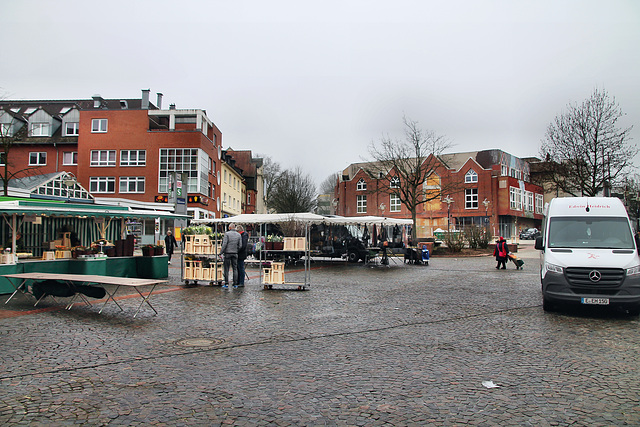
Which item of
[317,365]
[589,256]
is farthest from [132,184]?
[317,365]

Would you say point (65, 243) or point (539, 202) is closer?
point (65, 243)

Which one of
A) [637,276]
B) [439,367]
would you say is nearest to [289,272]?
[637,276]

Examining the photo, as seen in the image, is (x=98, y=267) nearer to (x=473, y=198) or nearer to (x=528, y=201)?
(x=473, y=198)

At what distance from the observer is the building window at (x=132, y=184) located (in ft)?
161

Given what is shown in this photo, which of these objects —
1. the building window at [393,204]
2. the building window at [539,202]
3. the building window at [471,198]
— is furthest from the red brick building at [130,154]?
the building window at [539,202]

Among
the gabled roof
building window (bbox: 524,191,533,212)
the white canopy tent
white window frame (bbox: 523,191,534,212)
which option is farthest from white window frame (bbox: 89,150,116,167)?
building window (bbox: 524,191,533,212)

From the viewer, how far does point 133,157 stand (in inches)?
1953

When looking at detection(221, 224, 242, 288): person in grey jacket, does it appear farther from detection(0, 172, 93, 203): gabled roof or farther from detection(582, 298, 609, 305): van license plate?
detection(0, 172, 93, 203): gabled roof

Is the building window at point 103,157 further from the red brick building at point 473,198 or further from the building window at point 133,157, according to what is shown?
the red brick building at point 473,198

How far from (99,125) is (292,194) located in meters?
23.6

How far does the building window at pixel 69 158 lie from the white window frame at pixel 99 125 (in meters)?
4.16

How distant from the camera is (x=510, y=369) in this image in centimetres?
595

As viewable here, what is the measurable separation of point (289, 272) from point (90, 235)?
7.88m

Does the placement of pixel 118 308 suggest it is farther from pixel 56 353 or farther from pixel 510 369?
pixel 510 369
